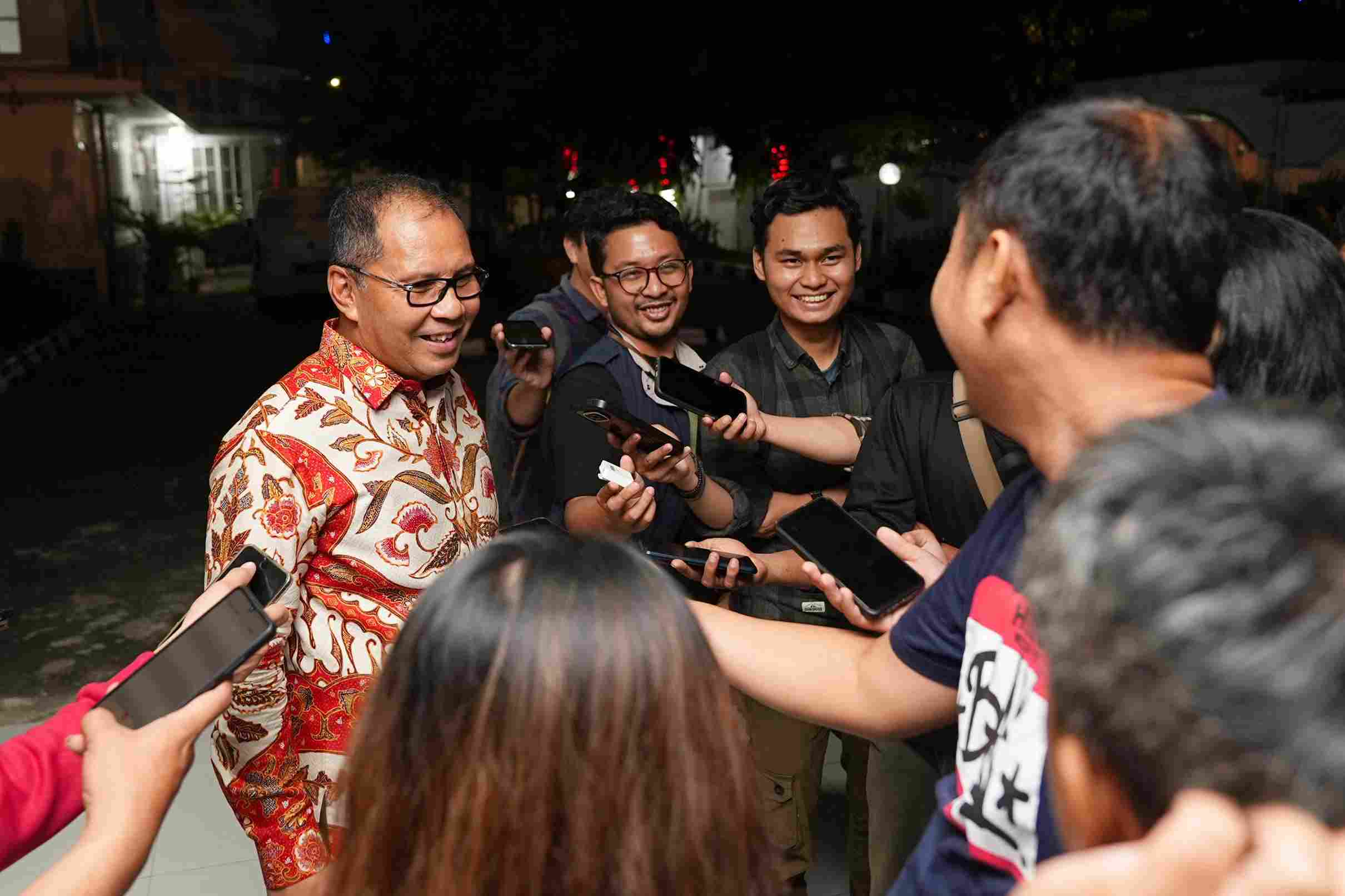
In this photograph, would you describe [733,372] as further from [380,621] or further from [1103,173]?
[1103,173]

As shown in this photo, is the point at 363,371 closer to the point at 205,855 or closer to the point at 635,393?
the point at 635,393

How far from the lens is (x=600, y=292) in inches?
130

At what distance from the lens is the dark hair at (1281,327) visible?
163cm

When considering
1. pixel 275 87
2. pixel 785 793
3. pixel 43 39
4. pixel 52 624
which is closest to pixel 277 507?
pixel 785 793

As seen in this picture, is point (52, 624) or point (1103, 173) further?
point (52, 624)

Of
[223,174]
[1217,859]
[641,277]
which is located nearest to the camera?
[1217,859]

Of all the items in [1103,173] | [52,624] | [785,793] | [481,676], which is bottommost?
[52,624]

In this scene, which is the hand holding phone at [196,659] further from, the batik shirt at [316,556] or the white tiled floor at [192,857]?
the white tiled floor at [192,857]

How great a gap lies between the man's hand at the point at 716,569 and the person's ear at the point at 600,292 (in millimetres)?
861

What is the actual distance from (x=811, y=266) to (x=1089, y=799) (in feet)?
7.90

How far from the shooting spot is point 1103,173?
3.85 ft

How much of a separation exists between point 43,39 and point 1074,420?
64.6 feet

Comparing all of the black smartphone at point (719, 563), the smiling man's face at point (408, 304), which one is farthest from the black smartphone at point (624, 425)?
the smiling man's face at point (408, 304)

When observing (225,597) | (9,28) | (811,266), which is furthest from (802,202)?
(9,28)
